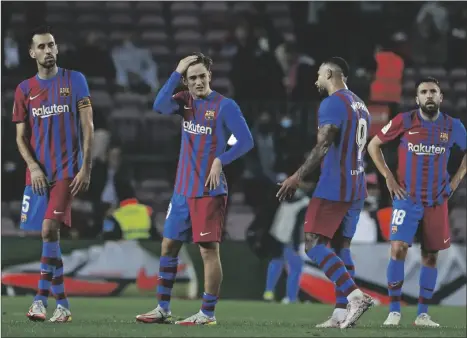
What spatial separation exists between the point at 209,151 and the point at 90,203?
6.02 meters

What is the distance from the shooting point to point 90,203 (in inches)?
563

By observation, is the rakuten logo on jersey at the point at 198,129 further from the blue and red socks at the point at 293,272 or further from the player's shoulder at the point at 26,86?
the blue and red socks at the point at 293,272

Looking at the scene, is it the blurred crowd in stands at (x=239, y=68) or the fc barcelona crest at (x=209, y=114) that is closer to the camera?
the fc barcelona crest at (x=209, y=114)

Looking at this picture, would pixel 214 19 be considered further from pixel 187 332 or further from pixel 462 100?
pixel 187 332

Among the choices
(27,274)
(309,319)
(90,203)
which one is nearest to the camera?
(309,319)

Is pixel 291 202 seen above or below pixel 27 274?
above

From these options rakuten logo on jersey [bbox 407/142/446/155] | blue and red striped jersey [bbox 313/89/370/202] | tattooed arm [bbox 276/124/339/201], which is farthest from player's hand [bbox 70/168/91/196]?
rakuten logo on jersey [bbox 407/142/446/155]

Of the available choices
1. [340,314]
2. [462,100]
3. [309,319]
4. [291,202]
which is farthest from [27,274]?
[462,100]

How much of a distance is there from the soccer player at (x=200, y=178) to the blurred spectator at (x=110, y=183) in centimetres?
553

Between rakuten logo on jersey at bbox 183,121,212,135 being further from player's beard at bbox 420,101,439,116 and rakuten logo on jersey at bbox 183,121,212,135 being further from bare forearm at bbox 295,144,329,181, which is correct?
player's beard at bbox 420,101,439,116

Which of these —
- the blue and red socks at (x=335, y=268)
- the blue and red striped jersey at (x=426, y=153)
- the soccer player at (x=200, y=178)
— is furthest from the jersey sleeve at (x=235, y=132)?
the blue and red striped jersey at (x=426, y=153)

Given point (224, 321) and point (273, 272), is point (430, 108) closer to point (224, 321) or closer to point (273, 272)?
point (224, 321)

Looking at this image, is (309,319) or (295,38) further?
(295,38)

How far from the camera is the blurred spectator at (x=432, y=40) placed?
16969 mm
